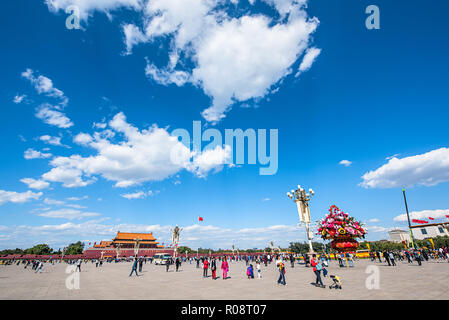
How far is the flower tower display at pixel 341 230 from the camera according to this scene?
15594mm

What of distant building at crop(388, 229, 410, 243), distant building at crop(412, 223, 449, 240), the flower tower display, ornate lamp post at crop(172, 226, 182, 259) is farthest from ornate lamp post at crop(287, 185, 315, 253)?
distant building at crop(388, 229, 410, 243)

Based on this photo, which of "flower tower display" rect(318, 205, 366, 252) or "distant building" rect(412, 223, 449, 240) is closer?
"flower tower display" rect(318, 205, 366, 252)

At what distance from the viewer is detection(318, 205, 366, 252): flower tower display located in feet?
51.2

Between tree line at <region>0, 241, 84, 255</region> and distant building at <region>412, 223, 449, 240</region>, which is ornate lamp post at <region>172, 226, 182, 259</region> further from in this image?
distant building at <region>412, 223, 449, 240</region>

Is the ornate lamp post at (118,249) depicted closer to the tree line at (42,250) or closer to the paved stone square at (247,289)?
the tree line at (42,250)

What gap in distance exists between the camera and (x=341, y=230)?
51.2 ft

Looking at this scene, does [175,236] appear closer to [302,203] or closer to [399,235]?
[302,203]

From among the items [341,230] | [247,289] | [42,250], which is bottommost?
[42,250]

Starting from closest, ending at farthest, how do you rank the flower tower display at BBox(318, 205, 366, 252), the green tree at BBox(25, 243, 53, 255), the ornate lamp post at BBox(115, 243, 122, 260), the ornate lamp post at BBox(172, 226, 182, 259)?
the flower tower display at BBox(318, 205, 366, 252), the ornate lamp post at BBox(172, 226, 182, 259), the ornate lamp post at BBox(115, 243, 122, 260), the green tree at BBox(25, 243, 53, 255)

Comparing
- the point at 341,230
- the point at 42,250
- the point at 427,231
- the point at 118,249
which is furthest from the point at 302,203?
the point at 427,231

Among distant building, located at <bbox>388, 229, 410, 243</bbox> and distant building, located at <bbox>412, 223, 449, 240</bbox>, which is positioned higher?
distant building, located at <bbox>412, 223, 449, 240</bbox>
